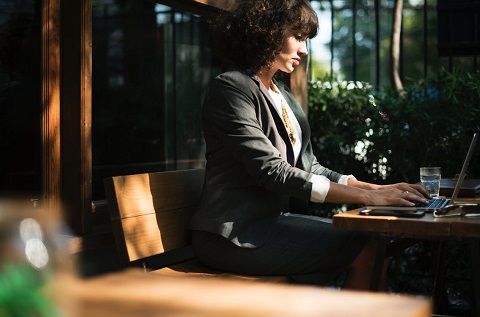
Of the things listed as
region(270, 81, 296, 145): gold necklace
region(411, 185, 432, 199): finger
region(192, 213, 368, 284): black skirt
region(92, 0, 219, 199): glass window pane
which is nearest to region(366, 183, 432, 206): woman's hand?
region(411, 185, 432, 199): finger

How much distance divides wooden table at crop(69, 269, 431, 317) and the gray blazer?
1.67 m

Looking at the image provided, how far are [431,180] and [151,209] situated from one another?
107 centimetres

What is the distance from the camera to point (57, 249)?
0.63 m

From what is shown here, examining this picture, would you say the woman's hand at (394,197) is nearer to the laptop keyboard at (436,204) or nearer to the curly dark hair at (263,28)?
the laptop keyboard at (436,204)

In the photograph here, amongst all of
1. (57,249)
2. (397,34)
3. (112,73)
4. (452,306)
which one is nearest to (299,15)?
(112,73)

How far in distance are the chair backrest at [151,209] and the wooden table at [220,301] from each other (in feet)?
5.30

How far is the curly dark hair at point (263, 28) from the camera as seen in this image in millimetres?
3086

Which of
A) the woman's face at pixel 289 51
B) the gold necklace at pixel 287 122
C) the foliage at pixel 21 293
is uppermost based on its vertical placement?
the woman's face at pixel 289 51

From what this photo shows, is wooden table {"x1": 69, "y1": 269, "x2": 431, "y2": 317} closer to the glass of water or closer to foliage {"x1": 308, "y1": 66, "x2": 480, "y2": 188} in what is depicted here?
the glass of water

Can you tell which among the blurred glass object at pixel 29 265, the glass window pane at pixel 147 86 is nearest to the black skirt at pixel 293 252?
the glass window pane at pixel 147 86

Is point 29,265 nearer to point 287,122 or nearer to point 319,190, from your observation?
point 319,190

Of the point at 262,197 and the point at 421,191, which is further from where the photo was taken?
the point at 262,197

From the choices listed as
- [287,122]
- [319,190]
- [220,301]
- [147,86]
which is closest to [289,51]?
[287,122]

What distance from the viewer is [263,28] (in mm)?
3092
